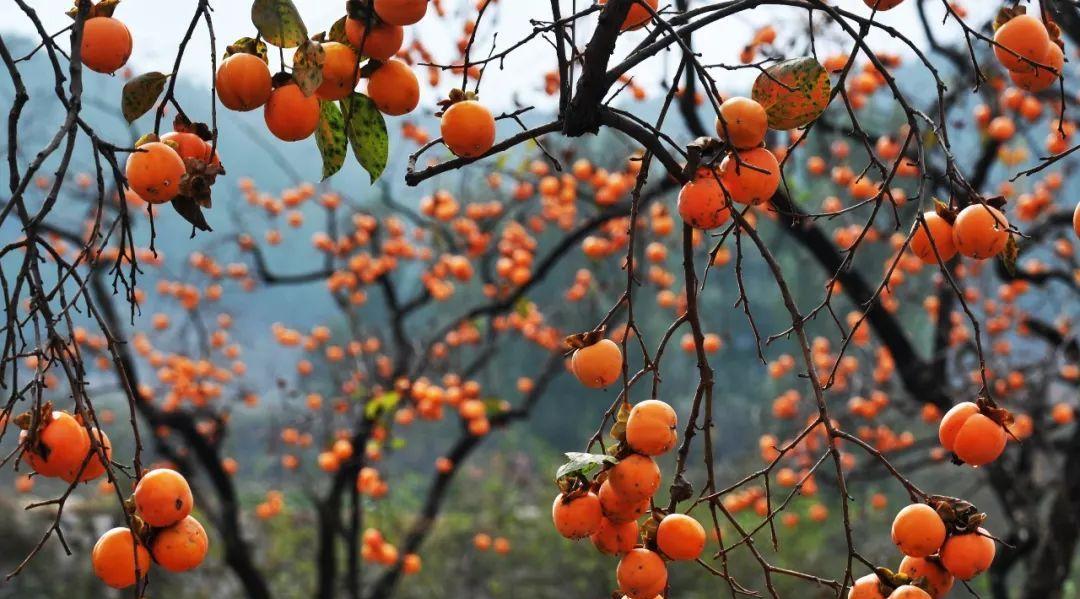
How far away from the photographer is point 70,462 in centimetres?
86

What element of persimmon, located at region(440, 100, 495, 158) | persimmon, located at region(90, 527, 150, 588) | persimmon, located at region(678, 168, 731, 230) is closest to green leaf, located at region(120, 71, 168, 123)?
persimmon, located at region(440, 100, 495, 158)

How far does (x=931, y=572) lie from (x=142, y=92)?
2.76ft

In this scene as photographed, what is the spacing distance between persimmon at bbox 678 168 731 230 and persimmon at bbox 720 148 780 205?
19 millimetres

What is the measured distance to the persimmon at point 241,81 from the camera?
32.8 inches

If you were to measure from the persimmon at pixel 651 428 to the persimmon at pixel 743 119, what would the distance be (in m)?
0.25

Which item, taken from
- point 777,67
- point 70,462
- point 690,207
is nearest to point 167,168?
point 70,462

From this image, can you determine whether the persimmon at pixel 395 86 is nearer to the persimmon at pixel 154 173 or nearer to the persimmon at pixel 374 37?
the persimmon at pixel 374 37

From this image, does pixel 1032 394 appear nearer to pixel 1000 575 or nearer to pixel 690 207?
pixel 1000 575

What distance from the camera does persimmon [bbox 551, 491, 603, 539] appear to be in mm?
916

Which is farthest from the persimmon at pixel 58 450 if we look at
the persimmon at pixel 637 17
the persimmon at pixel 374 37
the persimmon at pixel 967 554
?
the persimmon at pixel 967 554

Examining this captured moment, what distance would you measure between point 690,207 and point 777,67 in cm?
17

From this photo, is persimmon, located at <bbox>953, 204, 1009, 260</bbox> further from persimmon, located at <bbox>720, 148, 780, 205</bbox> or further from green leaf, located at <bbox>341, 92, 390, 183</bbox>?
green leaf, located at <bbox>341, 92, 390, 183</bbox>

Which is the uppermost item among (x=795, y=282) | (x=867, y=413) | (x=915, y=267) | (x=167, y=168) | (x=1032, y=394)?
(x=795, y=282)

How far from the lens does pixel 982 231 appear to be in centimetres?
91
